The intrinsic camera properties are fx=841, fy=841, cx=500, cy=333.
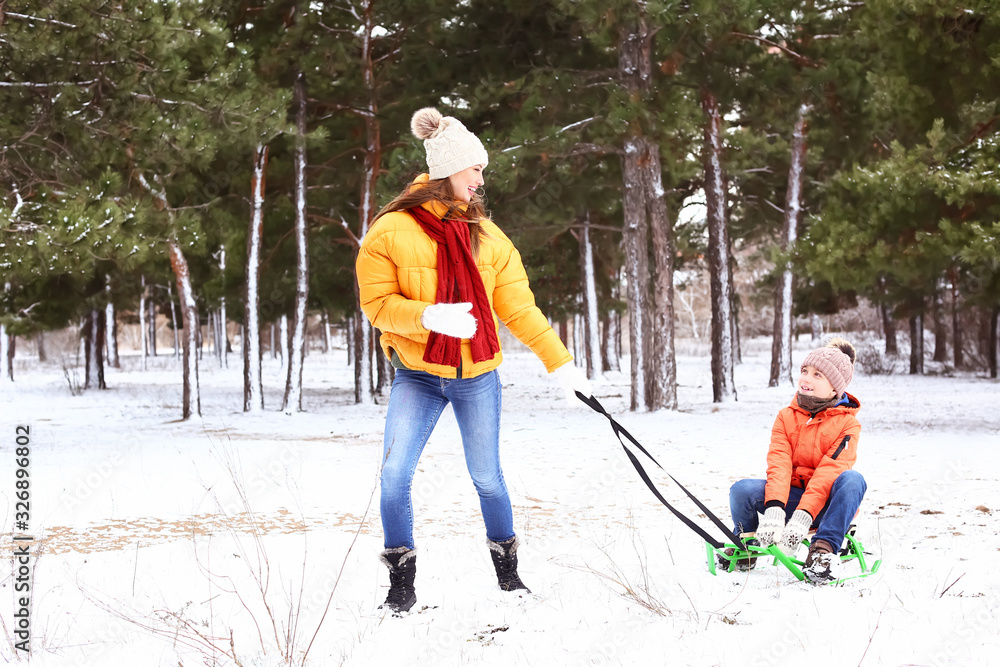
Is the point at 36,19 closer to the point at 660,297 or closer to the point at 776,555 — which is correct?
the point at 776,555

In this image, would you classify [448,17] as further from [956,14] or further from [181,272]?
[956,14]

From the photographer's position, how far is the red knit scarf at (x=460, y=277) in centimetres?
335

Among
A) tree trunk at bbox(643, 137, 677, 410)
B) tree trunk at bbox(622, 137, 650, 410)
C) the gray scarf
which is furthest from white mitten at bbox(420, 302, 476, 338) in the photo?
tree trunk at bbox(643, 137, 677, 410)

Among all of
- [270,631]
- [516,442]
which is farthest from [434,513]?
[516,442]

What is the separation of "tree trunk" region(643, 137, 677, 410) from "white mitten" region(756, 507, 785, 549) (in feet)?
32.9

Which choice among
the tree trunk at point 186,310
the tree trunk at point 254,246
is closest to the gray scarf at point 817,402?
the tree trunk at point 186,310

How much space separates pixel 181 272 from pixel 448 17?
631 centimetres

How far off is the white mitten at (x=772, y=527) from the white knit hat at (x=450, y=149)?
2031 millimetres

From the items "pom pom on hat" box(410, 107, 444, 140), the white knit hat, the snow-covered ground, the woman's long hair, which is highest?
"pom pom on hat" box(410, 107, 444, 140)

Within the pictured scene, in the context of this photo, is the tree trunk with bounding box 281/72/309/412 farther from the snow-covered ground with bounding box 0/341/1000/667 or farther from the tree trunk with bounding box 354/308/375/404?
the snow-covered ground with bounding box 0/341/1000/667

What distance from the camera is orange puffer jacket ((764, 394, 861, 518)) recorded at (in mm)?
3910

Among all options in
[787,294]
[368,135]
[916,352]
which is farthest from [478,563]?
[916,352]

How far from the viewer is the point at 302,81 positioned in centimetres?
1541

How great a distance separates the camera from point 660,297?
14.0 metres
